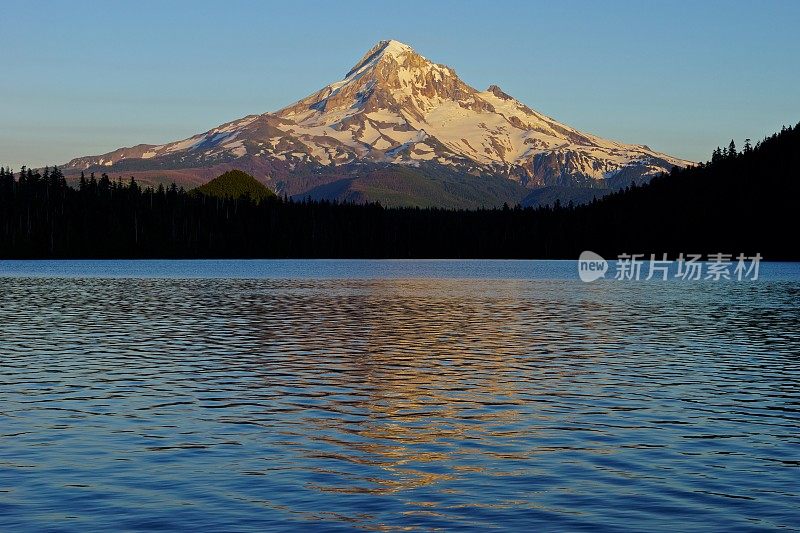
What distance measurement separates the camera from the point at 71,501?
75.3ft

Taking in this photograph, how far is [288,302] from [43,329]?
3575 cm

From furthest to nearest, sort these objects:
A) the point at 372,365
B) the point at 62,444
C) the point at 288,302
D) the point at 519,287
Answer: the point at 519,287 < the point at 288,302 < the point at 372,365 < the point at 62,444

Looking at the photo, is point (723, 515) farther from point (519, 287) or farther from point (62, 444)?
point (519, 287)

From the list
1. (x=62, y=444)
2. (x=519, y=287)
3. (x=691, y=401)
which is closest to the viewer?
(x=62, y=444)

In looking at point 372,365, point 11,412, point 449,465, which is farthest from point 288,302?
point 449,465

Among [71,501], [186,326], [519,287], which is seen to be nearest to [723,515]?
[71,501]

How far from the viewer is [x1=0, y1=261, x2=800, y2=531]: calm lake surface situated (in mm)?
22359

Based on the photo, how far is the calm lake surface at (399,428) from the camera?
22.4 metres

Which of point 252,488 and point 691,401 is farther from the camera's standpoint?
point 691,401

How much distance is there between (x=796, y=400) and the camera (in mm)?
37625

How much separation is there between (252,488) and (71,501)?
11.9 feet

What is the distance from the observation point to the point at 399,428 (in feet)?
104

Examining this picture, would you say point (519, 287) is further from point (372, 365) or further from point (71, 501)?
point (71, 501)

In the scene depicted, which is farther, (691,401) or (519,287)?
(519,287)
